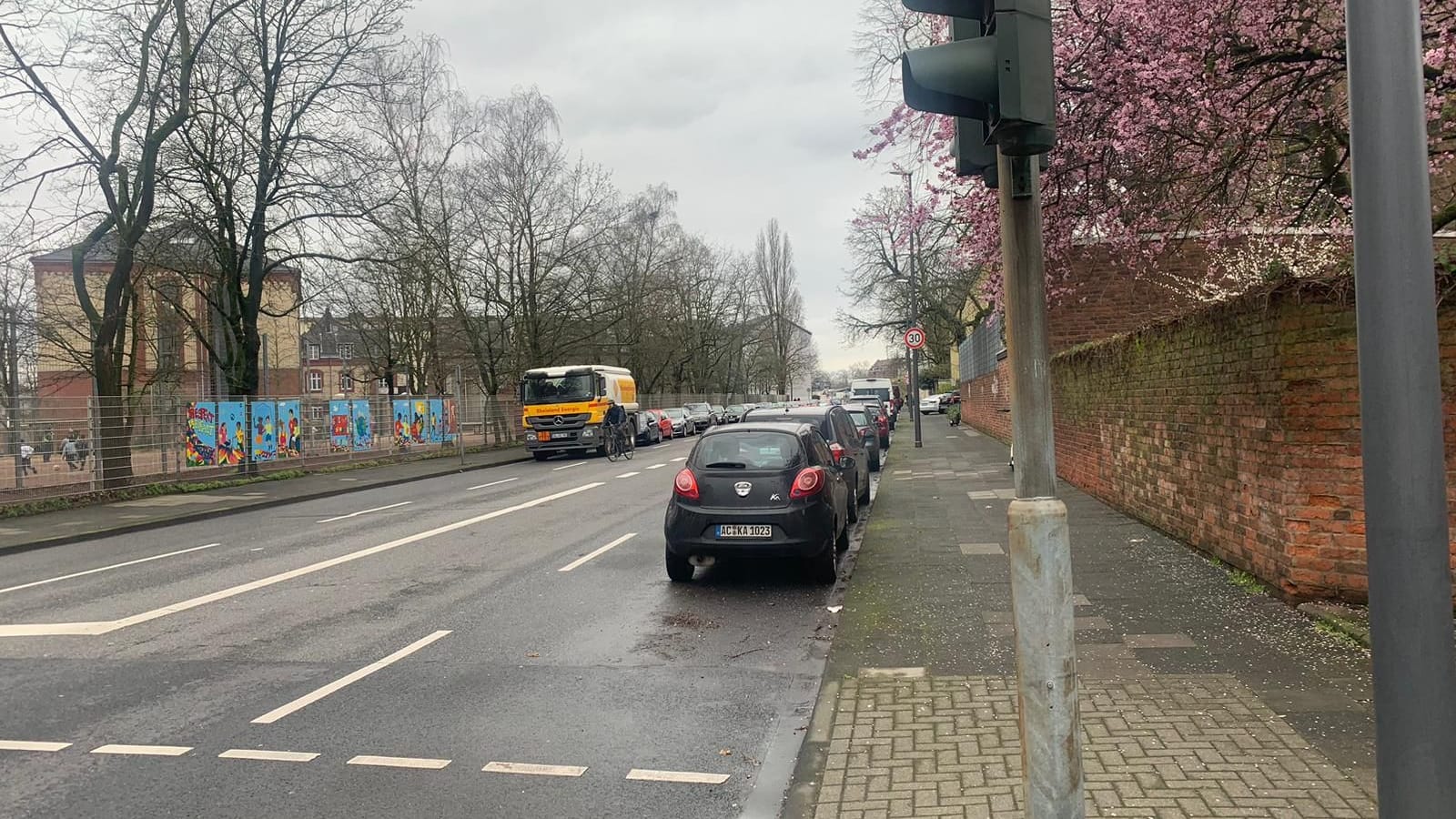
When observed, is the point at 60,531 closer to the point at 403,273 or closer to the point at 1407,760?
the point at 403,273

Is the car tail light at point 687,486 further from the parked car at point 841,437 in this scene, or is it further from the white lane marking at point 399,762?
the white lane marking at point 399,762

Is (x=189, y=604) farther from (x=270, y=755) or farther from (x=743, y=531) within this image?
(x=743, y=531)

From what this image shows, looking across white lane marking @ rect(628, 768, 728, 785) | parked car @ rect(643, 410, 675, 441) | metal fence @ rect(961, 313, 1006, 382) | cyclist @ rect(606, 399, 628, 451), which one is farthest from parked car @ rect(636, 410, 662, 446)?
white lane marking @ rect(628, 768, 728, 785)

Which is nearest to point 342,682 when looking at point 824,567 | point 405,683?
point 405,683

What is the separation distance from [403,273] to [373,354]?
25483mm

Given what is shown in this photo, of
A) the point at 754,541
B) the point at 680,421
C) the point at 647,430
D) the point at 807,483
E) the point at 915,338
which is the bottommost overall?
the point at 754,541

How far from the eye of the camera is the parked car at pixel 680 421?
47125mm

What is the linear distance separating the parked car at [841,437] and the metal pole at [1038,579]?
26.1 feet

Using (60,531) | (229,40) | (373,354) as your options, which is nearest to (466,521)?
(60,531)

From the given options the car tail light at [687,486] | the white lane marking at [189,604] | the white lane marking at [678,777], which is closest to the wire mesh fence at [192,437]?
the white lane marking at [189,604]

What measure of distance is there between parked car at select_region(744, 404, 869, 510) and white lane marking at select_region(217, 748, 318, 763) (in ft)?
23.3

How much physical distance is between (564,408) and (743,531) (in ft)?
72.7

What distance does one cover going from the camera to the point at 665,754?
15.0 ft

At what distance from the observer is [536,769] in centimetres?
440
